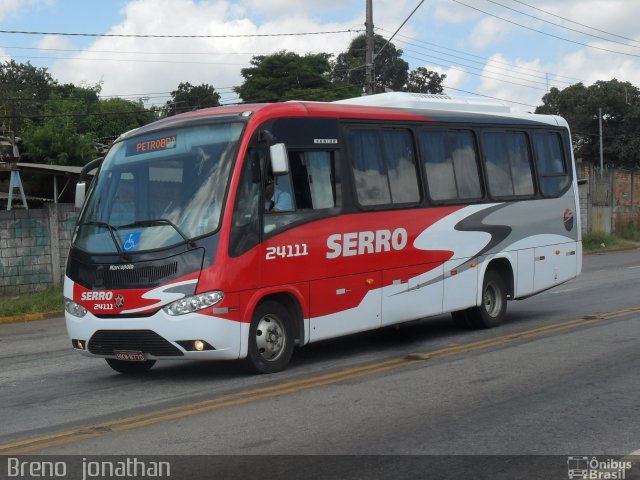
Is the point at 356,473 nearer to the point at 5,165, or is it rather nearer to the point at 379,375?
the point at 379,375

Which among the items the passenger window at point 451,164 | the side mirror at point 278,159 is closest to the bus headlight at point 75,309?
the side mirror at point 278,159

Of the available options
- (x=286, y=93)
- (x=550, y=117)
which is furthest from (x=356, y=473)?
(x=286, y=93)

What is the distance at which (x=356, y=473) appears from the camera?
6086 millimetres

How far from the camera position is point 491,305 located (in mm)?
13867

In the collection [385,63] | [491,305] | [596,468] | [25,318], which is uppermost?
[385,63]

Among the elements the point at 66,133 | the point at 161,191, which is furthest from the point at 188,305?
the point at 66,133

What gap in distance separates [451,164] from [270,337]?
446cm

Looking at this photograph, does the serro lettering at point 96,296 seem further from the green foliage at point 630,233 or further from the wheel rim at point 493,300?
the green foliage at point 630,233

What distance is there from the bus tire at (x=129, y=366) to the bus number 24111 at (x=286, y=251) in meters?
1.96

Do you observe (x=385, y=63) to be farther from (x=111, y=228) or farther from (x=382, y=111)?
(x=111, y=228)

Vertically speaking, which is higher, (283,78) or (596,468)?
(283,78)

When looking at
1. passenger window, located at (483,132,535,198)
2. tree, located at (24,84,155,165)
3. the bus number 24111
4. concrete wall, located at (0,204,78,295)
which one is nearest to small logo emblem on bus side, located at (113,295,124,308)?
the bus number 24111

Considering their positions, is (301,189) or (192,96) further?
(192,96)

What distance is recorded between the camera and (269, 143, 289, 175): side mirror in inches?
375
